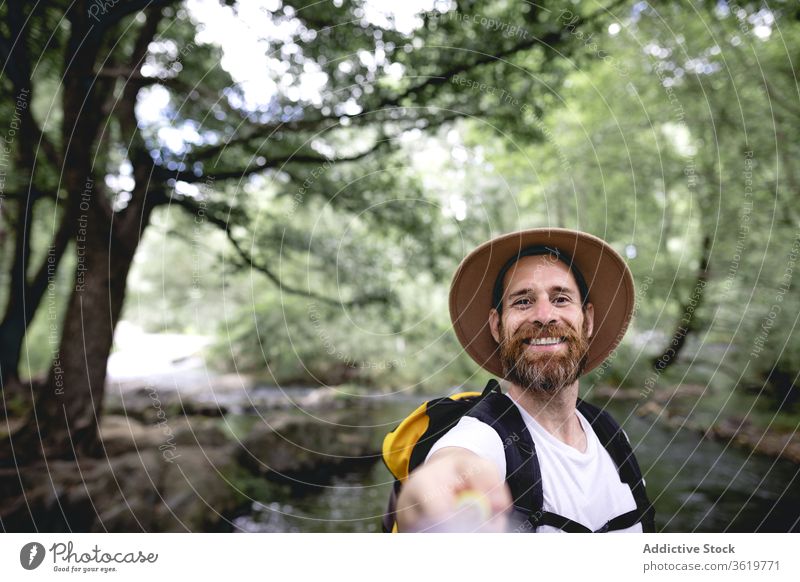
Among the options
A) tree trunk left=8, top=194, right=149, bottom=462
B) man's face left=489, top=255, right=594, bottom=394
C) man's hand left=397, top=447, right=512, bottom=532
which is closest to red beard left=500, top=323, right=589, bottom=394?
man's face left=489, top=255, right=594, bottom=394

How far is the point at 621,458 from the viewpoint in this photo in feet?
3.67

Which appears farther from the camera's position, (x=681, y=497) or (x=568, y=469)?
(x=681, y=497)

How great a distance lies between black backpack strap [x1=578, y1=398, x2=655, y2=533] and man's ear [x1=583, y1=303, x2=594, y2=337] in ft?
0.65

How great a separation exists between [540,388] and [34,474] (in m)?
2.71

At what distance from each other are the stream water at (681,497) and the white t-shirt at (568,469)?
2.45 metres

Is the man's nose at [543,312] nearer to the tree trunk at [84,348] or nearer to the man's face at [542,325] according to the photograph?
the man's face at [542,325]

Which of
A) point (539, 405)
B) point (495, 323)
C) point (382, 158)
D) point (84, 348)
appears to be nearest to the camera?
point (539, 405)

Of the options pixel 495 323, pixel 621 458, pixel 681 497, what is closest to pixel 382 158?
pixel 495 323

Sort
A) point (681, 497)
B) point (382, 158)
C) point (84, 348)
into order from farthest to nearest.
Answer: point (681, 497) → point (382, 158) → point (84, 348)

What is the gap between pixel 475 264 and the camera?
1.16 metres

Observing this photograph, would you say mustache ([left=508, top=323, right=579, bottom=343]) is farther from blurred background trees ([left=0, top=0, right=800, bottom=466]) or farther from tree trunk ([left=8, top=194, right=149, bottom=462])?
tree trunk ([left=8, top=194, right=149, bottom=462])

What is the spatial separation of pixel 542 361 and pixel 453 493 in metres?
0.36

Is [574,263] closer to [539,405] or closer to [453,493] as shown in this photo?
[539,405]

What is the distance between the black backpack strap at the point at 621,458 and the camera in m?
1.11
